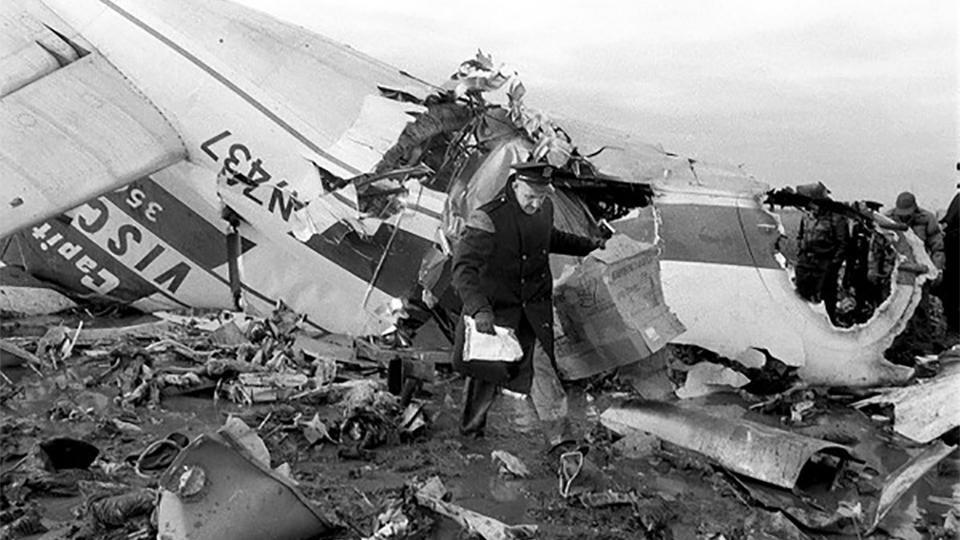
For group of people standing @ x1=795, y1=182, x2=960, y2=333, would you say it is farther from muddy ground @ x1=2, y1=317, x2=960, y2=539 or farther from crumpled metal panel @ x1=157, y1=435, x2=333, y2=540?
crumpled metal panel @ x1=157, y1=435, x2=333, y2=540

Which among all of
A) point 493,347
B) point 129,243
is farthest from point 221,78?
point 493,347

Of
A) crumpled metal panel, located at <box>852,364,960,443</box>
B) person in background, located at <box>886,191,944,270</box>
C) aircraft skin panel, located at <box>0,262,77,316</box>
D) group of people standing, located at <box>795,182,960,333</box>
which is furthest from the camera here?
person in background, located at <box>886,191,944,270</box>

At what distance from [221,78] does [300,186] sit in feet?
4.83

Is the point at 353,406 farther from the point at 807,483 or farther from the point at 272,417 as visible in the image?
the point at 807,483

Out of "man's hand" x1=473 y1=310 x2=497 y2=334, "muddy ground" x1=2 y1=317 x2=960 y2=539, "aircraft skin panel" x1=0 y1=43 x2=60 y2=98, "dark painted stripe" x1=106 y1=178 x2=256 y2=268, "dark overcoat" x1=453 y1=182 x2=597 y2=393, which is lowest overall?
"muddy ground" x1=2 y1=317 x2=960 y2=539

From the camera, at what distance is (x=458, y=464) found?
494 centimetres

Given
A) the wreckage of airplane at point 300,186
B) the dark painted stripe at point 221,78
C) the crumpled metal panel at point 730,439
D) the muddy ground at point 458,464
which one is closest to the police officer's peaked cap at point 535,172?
the wreckage of airplane at point 300,186

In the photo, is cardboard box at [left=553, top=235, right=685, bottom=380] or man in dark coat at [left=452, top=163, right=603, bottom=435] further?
cardboard box at [left=553, top=235, right=685, bottom=380]

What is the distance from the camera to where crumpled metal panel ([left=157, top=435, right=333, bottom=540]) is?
3.45m

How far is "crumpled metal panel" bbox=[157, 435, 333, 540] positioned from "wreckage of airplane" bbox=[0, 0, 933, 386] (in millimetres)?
2338

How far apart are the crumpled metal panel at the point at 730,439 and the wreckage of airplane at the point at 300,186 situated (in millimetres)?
1180

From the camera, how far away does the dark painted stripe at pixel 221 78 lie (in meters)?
7.72

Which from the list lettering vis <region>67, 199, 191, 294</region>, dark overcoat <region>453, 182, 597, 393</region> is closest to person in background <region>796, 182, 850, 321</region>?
dark overcoat <region>453, 182, 597, 393</region>

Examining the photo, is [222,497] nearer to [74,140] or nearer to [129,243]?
[74,140]
